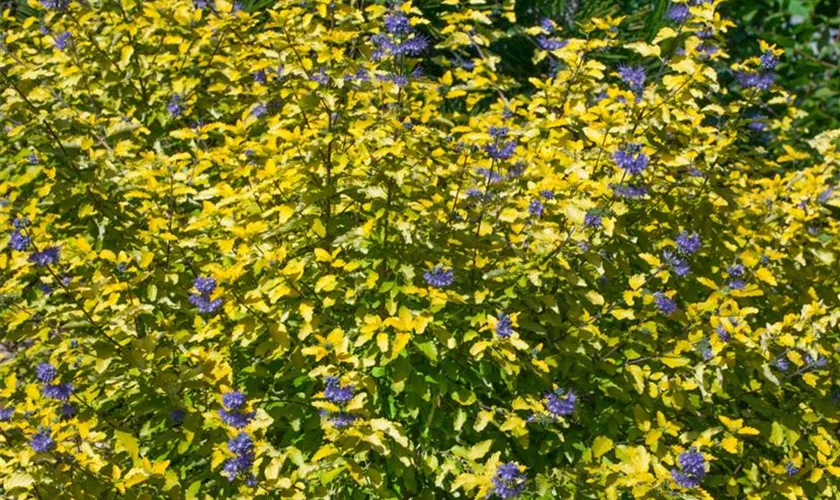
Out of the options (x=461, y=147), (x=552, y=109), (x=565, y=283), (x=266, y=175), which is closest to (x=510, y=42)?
(x=552, y=109)

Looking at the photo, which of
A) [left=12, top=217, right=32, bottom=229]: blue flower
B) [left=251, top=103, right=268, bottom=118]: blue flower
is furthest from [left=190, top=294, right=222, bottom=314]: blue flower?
[left=251, top=103, right=268, bottom=118]: blue flower

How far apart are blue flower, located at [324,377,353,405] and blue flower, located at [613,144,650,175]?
3.65 ft

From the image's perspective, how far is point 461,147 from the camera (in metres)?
3.12

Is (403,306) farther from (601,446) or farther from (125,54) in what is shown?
(125,54)

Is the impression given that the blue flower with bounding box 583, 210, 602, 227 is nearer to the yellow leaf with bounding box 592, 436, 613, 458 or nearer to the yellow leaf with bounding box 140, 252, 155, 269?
the yellow leaf with bounding box 592, 436, 613, 458

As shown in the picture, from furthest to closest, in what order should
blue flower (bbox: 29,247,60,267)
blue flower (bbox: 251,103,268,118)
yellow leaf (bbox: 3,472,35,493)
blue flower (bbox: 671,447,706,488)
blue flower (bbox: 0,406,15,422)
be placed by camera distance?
blue flower (bbox: 251,103,268,118) < blue flower (bbox: 29,247,60,267) < blue flower (bbox: 0,406,15,422) < blue flower (bbox: 671,447,706,488) < yellow leaf (bbox: 3,472,35,493)

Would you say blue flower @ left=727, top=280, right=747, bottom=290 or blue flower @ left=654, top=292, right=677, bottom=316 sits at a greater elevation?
blue flower @ left=727, top=280, right=747, bottom=290

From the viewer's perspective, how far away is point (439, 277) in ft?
8.16

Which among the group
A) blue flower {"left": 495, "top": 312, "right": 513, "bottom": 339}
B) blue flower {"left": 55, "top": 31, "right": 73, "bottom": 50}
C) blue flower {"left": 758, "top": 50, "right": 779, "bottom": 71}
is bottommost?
blue flower {"left": 495, "top": 312, "right": 513, "bottom": 339}

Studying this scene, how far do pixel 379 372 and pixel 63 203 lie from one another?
1390 millimetres

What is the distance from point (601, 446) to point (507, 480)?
44 cm

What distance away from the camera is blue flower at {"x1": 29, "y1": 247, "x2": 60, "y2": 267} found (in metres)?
2.64

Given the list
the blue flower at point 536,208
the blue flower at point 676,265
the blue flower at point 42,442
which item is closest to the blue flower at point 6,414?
the blue flower at point 42,442

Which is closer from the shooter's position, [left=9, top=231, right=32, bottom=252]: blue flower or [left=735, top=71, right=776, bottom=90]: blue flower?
[left=9, top=231, right=32, bottom=252]: blue flower
